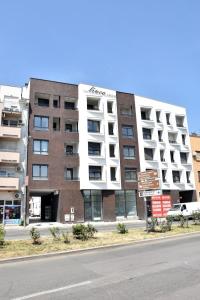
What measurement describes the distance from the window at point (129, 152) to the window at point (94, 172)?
4868 millimetres

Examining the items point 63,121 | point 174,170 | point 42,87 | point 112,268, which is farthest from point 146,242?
point 174,170

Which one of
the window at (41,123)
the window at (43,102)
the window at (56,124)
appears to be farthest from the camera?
the window at (43,102)

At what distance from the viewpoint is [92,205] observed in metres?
40.0

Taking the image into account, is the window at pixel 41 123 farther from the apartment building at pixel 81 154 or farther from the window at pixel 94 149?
the window at pixel 94 149

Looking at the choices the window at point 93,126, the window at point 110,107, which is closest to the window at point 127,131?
the window at point 110,107

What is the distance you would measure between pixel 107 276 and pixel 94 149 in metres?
34.2

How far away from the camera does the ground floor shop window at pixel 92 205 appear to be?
1553 inches

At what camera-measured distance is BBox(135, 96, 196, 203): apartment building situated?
46188 millimetres

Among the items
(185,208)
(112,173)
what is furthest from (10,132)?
(185,208)

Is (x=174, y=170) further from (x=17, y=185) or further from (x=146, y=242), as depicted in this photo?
(x=146, y=242)

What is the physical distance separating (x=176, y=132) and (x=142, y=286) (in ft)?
147

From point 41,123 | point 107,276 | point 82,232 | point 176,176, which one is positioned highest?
point 41,123

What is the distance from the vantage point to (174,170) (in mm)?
47812

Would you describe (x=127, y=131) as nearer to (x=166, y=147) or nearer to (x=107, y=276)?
(x=166, y=147)
